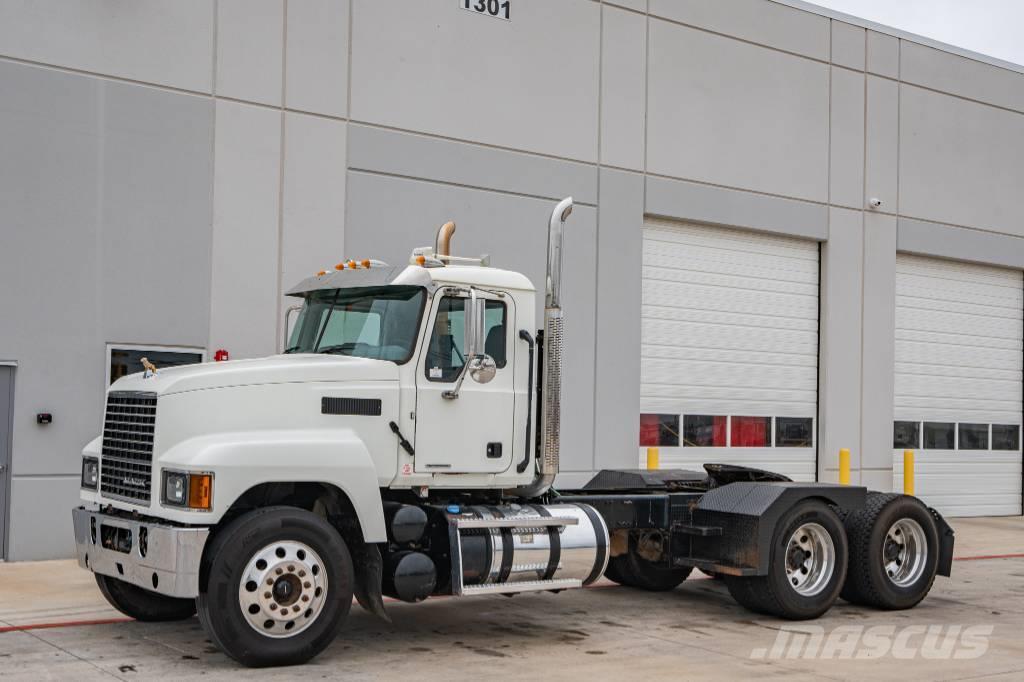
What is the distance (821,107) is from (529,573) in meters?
13.5

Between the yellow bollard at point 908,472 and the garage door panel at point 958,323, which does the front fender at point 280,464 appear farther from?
the garage door panel at point 958,323

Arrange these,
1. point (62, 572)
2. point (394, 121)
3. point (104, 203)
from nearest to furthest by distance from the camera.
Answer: point (62, 572) → point (104, 203) → point (394, 121)

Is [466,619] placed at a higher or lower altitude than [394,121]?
lower

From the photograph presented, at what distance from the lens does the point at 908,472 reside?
20297 millimetres

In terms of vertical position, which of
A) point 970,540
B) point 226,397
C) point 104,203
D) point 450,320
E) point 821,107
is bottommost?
point 970,540

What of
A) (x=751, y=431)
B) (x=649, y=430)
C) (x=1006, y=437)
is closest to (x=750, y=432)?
(x=751, y=431)

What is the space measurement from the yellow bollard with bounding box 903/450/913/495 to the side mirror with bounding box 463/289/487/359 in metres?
12.8

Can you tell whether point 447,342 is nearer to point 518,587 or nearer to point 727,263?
point 518,587

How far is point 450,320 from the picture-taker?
9.38 metres

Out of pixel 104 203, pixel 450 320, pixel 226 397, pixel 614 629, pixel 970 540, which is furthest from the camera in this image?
pixel 970 540

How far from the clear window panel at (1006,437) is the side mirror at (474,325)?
16798 mm

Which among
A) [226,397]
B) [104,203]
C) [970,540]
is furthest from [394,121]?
[970,540]

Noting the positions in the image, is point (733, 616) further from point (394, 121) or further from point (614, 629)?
point (394, 121)

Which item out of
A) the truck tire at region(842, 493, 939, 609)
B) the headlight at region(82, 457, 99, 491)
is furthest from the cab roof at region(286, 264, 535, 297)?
the truck tire at region(842, 493, 939, 609)
